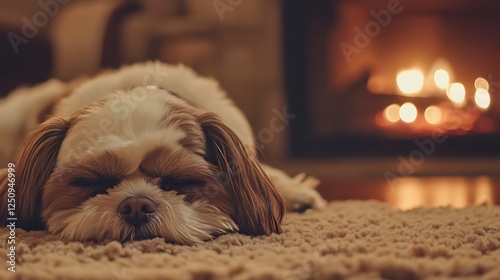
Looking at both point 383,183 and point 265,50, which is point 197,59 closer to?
point 265,50

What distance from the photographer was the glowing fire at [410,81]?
402 cm

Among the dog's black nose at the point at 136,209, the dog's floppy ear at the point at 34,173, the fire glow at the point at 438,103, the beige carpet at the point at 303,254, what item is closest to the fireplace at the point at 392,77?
the fire glow at the point at 438,103

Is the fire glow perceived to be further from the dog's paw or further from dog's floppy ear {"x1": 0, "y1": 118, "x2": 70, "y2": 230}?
dog's floppy ear {"x1": 0, "y1": 118, "x2": 70, "y2": 230}

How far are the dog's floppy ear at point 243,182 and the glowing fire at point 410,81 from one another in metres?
2.67

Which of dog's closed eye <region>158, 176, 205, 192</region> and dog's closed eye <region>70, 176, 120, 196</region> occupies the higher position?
dog's closed eye <region>158, 176, 205, 192</region>

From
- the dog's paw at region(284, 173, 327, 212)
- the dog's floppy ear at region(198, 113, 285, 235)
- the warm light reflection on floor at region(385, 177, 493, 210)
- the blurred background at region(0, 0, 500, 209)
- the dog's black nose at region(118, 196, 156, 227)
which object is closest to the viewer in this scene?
the dog's black nose at region(118, 196, 156, 227)

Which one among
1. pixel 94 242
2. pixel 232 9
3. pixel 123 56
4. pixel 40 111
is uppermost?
pixel 232 9

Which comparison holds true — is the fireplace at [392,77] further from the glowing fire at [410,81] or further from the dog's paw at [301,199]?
the dog's paw at [301,199]

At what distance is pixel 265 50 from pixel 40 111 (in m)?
2.13

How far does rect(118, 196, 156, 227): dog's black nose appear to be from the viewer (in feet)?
4.34

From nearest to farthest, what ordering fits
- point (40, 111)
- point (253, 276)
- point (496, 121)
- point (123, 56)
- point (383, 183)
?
point (253, 276) → point (40, 111) → point (383, 183) → point (123, 56) → point (496, 121)

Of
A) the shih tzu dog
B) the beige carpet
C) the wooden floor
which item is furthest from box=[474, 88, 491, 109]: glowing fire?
the shih tzu dog

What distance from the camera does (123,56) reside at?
3717 millimetres

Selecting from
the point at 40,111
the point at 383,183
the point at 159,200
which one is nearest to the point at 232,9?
the point at 383,183
